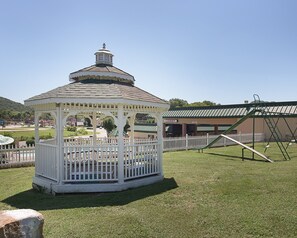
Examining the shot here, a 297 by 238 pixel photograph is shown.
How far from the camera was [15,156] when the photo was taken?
1335 cm

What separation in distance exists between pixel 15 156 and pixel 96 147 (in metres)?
7.74

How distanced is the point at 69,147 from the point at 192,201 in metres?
4.06

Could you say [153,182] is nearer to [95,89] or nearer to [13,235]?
[95,89]

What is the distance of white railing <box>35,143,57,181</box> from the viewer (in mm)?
8188

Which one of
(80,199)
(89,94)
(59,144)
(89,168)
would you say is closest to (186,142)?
(89,168)

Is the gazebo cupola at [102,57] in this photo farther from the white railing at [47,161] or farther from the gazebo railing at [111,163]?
the white railing at [47,161]

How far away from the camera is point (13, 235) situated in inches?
162

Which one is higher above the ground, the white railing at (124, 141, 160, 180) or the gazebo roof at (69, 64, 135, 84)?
the gazebo roof at (69, 64, 135, 84)

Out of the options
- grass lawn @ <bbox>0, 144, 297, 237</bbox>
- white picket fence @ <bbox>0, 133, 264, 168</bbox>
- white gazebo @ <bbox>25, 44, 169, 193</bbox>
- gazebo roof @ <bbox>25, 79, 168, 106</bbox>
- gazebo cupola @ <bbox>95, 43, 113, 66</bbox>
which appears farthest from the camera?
gazebo cupola @ <bbox>95, 43, 113, 66</bbox>

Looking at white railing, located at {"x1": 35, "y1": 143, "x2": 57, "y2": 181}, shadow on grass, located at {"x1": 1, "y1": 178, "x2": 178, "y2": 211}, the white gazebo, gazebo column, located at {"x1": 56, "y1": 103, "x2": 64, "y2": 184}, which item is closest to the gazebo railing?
the white gazebo

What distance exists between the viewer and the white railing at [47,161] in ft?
26.9

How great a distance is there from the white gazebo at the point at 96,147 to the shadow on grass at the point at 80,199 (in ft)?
1.02

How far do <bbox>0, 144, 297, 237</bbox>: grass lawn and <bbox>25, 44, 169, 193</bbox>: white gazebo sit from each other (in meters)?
0.48

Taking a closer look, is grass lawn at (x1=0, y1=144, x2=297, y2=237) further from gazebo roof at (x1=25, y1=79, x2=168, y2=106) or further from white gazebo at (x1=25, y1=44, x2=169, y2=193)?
gazebo roof at (x1=25, y1=79, x2=168, y2=106)
